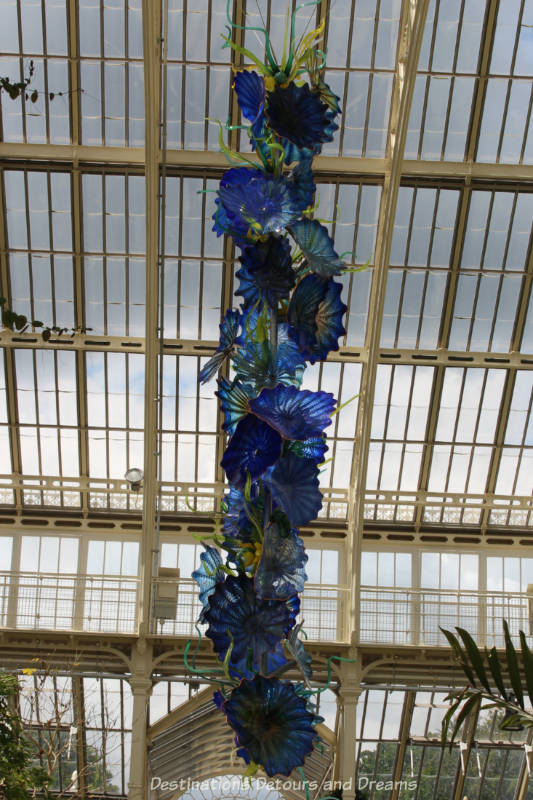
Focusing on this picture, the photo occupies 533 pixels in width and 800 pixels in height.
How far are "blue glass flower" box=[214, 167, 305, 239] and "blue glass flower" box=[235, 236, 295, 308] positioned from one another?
10 cm

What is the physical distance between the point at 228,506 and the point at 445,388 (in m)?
23.7

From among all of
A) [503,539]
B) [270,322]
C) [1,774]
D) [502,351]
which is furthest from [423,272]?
[270,322]

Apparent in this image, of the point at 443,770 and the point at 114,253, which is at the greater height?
the point at 114,253

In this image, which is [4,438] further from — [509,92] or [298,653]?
[298,653]

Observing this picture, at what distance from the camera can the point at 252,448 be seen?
598 centimetres

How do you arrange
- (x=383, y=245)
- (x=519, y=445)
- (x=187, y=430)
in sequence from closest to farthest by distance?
(x=383, y=245)
(x=187, y=430)
(x=519, y=445)

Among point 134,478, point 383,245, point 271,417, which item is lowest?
point 271,417

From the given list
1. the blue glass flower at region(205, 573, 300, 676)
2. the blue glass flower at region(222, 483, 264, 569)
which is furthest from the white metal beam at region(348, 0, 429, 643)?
the blue glass flower at region(205, 573, 300, 676)

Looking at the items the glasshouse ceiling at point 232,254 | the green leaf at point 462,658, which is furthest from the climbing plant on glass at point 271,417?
the glasshouse ceiling at point 232,254

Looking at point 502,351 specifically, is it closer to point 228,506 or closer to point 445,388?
point 445,388

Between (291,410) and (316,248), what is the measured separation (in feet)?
3.57

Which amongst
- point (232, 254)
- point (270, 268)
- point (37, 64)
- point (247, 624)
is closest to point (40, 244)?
point (37, 64)

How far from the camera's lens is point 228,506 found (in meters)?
6.32

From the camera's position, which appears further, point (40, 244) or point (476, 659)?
point (40, 244)
